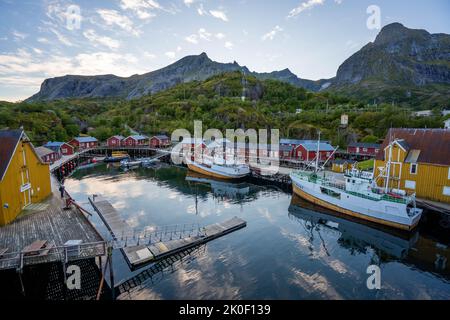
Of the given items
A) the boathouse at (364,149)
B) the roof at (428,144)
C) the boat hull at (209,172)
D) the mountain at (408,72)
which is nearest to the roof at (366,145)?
the boathouse at (364,149)

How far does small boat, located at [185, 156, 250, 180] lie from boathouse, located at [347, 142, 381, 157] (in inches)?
949

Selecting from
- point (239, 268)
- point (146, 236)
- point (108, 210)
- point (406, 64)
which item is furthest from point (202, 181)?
point (406, 64)

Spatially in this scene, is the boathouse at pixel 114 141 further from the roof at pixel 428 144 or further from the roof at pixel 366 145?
the roof at pixel 428 144

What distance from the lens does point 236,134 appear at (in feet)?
284

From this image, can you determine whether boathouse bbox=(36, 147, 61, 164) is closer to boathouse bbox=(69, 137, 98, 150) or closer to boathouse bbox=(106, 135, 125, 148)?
boathouse bbox=(69, 137, 98, 150)

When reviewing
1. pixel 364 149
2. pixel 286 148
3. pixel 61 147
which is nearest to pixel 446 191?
pixel 364 149

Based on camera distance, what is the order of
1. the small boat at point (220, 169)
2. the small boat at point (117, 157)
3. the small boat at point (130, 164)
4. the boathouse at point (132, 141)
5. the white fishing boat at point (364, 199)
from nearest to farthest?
1. the white fishing boat at point (364, 199)
2. the small boat at point (220, 169)
3. the small boat at point (130, 164)
4. the small boat at point (117, 157)
5. the boathouse at point (132, 141)

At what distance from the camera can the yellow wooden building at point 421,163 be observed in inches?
1116

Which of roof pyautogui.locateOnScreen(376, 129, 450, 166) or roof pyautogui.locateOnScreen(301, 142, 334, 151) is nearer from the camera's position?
roof pyautogui.locateOnScreen(376, 129, 450, 166)

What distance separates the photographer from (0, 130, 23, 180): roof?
731 inches

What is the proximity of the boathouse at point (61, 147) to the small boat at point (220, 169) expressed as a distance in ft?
106

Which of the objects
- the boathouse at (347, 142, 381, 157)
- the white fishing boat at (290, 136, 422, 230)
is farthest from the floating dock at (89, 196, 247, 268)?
the boathouse at (347, 142, 381, 157)

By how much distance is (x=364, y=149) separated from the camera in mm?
54094
